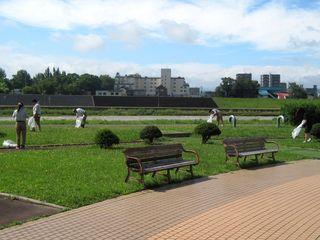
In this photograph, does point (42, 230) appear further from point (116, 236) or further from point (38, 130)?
point (38, 130)

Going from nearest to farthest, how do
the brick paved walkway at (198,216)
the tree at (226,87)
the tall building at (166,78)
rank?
the brick paved walkway at (198,216) → the tree at (226,87) → the tall building at (166,78)

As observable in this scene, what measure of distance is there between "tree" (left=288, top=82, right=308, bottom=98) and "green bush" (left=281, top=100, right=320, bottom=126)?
9137 cm

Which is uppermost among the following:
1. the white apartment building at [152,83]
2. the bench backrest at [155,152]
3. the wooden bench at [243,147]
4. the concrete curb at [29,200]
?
the white apartment building at [152,83]

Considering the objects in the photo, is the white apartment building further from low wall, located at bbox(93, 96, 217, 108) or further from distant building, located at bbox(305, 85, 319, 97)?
low wall, located at bbox(93, 96, 217, 108)

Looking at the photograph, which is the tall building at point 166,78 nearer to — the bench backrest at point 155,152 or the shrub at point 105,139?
the shrub at point 105,139

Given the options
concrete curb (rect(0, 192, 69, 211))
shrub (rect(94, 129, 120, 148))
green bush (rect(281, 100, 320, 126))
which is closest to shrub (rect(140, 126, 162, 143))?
shrub (rect(94, 129, 120, 148))

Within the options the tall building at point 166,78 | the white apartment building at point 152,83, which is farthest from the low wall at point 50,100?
the tall building at point 166,78

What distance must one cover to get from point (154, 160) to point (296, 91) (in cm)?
12243

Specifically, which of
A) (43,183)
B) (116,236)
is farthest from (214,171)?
(116,236)

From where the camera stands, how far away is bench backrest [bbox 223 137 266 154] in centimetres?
1377

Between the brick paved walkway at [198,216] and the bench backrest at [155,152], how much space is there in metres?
0.91

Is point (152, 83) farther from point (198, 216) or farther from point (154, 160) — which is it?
point (198, 216)

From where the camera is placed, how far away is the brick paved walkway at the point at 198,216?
6688mm

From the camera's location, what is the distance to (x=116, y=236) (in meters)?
6.59
